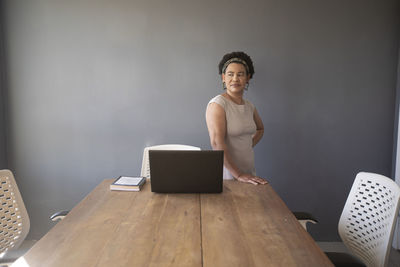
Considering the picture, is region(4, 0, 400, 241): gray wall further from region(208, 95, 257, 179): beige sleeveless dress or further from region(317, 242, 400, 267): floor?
region(208, 95, 257, 179): beige sleeveless dress

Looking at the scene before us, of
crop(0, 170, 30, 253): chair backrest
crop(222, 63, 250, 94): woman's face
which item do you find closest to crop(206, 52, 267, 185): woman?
crop(222, 63, 250, 94): woman's face

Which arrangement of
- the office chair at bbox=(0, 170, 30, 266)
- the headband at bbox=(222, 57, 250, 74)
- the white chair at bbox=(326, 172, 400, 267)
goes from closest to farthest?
the white chair at bbox=(326, 172, 400, 267)
the office chair at bbox=(0, 170, 30, 266)
the headband at bbox=(222, 57, 250, 74)

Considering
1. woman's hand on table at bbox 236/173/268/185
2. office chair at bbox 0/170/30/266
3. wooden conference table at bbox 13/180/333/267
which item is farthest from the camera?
woman's hand on table at bbox 236/173/268/185

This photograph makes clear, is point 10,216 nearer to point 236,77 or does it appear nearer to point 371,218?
point 236,77

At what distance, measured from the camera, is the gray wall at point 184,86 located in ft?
8.80

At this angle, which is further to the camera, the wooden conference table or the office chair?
the office chair

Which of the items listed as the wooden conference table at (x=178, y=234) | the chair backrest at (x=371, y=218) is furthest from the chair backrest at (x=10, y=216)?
the chair backrest at (x=371, y=218)

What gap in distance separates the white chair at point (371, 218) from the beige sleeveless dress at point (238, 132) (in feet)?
2.55

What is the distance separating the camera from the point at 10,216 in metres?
1.68

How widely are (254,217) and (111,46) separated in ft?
6.85

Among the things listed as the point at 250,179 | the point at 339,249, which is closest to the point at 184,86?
the point at 250,179

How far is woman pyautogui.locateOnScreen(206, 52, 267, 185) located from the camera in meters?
2.06

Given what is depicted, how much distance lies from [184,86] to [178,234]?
1751 mm

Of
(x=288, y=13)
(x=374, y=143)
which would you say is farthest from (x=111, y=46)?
(x=374, y=143)
